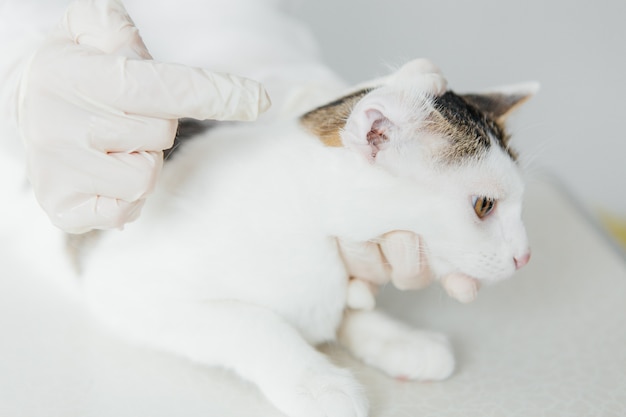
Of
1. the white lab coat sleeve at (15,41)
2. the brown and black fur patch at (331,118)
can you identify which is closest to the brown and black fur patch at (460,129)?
the brown and black fur patch at (331,118)

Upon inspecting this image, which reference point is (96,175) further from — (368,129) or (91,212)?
(368,129)

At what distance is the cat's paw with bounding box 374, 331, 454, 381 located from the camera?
3.25 ft

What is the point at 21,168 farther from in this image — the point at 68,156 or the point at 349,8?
the point at 349,8

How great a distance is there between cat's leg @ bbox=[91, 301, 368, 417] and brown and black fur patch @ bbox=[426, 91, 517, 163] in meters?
0.31

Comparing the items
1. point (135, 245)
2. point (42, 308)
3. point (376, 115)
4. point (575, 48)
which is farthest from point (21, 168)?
point (575, 48)

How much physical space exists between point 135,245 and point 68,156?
0.17 metres

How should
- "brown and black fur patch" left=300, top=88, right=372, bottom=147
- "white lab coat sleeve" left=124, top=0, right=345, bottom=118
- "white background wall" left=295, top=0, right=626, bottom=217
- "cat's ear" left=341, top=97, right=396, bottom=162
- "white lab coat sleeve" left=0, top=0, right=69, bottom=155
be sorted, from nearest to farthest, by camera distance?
"cat's ear" left=341, top=97, right=396, bottom=162, "brown and black fur patch" left=300, top=88, right=372, bottom=147, "white lab coat sleeve" left=0, top=0, right=69, bottom=155, "white lab coat sleeve" left=124, top=0, right=345, bottom=118, "white background wall" left=295, top=0, right=626, bottom=217

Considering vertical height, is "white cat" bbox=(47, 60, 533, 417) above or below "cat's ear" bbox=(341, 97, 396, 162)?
below

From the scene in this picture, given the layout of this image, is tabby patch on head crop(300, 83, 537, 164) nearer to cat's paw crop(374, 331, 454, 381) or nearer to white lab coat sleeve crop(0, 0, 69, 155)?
cat's paw crop(374, 331, 454, 381)

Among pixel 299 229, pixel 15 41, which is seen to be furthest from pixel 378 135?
pixel 15 41

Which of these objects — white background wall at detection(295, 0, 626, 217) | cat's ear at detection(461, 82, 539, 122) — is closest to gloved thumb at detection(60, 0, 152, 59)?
cat's ear at detection(461, 82, 539, 122)

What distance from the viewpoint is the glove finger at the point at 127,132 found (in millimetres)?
847

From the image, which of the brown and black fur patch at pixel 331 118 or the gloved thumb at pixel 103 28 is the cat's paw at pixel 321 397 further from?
the gloved thumb at pixel 103 28

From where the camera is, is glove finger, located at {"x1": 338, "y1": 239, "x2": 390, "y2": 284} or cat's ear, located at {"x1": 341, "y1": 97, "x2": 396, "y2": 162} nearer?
cat's ear, located at {"x1": 341, "y1": 97, "x2": 396, "y2": 162}
